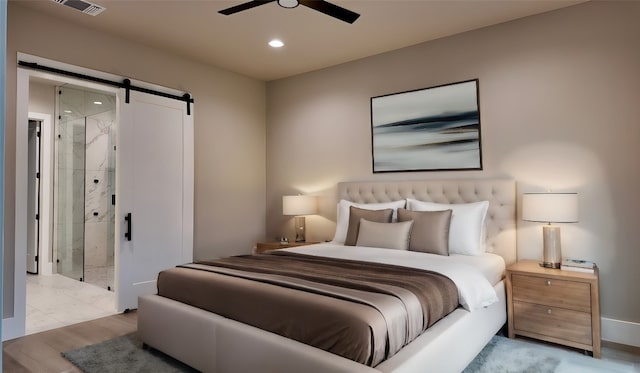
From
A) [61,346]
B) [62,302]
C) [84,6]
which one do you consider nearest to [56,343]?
[61,346]

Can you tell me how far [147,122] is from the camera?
4.14m

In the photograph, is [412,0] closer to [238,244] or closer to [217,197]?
[217,197]

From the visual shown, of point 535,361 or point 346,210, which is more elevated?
point 346,210

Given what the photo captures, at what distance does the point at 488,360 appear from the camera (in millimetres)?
2734

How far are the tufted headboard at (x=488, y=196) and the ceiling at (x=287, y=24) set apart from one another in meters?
1.52

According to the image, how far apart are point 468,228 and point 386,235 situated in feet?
2.38

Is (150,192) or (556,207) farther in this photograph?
(150,192)

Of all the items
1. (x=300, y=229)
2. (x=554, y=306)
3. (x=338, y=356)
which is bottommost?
(x=554, y=306)

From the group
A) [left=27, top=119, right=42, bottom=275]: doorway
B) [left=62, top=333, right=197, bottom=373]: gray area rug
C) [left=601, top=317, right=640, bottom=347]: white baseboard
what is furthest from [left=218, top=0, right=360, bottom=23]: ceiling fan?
[left=27, top=119, right=42, bottom=275]: doorway

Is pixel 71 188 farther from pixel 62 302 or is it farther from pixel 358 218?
pixel 358 218

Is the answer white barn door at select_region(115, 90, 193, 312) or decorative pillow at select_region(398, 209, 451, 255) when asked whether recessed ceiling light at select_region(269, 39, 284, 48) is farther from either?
decorative pillow at select_region(398, 209, 451, 255)

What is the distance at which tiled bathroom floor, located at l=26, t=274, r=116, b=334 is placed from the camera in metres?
3.65

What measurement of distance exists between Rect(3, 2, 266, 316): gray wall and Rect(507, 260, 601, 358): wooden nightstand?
3.35 m

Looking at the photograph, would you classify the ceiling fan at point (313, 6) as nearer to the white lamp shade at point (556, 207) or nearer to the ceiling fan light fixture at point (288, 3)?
the ceiling fan light fixture at point (288, 3)
